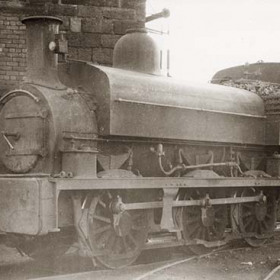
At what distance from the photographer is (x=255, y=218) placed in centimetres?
902

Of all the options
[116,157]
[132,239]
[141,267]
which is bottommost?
[141,267]

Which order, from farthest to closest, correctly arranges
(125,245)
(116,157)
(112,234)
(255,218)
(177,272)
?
(255,218)
(116,157)
(125,245)
(112,234)
(177,272)

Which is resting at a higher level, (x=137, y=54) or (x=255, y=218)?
(x=137, y=54)

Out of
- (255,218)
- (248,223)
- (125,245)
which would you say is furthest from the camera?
(255,218)

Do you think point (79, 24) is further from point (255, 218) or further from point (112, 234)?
point (112, 234)

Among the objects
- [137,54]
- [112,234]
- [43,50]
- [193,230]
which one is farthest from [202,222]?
[43,50]

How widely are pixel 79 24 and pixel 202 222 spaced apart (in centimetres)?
514

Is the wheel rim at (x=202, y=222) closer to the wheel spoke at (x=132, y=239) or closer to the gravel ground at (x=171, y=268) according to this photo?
the gravel ground at (x=171, y=268)

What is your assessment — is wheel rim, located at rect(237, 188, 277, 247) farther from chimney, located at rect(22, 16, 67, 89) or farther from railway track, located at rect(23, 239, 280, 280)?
chimney, located at rect(22, 16, 67, 89)

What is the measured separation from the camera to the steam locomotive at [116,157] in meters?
6.56

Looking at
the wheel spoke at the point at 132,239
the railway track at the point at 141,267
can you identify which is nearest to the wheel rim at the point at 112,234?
the wheel spoke at the point at 132,239

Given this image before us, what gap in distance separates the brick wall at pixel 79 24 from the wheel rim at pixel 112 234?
4393 millimetres

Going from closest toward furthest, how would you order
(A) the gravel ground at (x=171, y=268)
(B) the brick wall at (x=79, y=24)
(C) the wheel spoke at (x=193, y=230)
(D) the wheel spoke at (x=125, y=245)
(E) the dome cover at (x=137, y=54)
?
1. (A) the gravel ground at (x=171, y=268)
2. (D) the wheel spoke at (x=125, y=245)
3. (C) the wheel spoke at (x=193, y=230)
4. (E) the dome cover at (x=137, y=54)
5. (B) the brick wall at (x=79, y=24)

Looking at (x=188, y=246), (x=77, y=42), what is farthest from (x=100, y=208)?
(x=77, y=42)
